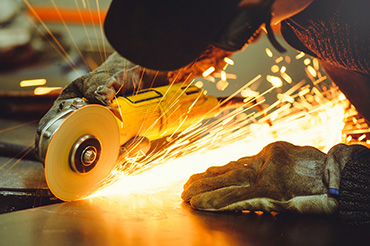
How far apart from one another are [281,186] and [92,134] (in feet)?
3.46

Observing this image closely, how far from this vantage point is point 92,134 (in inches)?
77.5

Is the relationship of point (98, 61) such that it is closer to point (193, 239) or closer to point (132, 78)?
point (132, 78)

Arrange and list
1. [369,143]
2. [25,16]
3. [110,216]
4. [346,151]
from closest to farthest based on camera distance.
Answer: [110,216], [346,151], [369,143], [25,16]

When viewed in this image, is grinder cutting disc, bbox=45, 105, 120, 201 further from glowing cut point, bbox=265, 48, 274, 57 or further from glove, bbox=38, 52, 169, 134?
glowing cut point, bbox=265, 48, 274, 57

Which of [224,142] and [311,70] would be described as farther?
[311,70]

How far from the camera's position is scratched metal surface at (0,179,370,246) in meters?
1.35

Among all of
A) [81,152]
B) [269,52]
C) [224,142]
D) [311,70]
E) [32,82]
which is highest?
[32,82]

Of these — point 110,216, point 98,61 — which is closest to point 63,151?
point 110,216

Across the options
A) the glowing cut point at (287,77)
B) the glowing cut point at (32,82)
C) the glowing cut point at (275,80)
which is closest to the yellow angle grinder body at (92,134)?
the glowing cut point at (32,82)

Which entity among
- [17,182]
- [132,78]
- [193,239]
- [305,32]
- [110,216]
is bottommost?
[193,239]

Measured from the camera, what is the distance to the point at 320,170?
71.6 inches

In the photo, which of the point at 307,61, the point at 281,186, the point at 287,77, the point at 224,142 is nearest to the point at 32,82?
the point at 224,142

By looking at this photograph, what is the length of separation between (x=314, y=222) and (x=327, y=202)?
129 mm

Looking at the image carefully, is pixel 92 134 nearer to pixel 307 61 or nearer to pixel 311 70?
pixel 307 61
